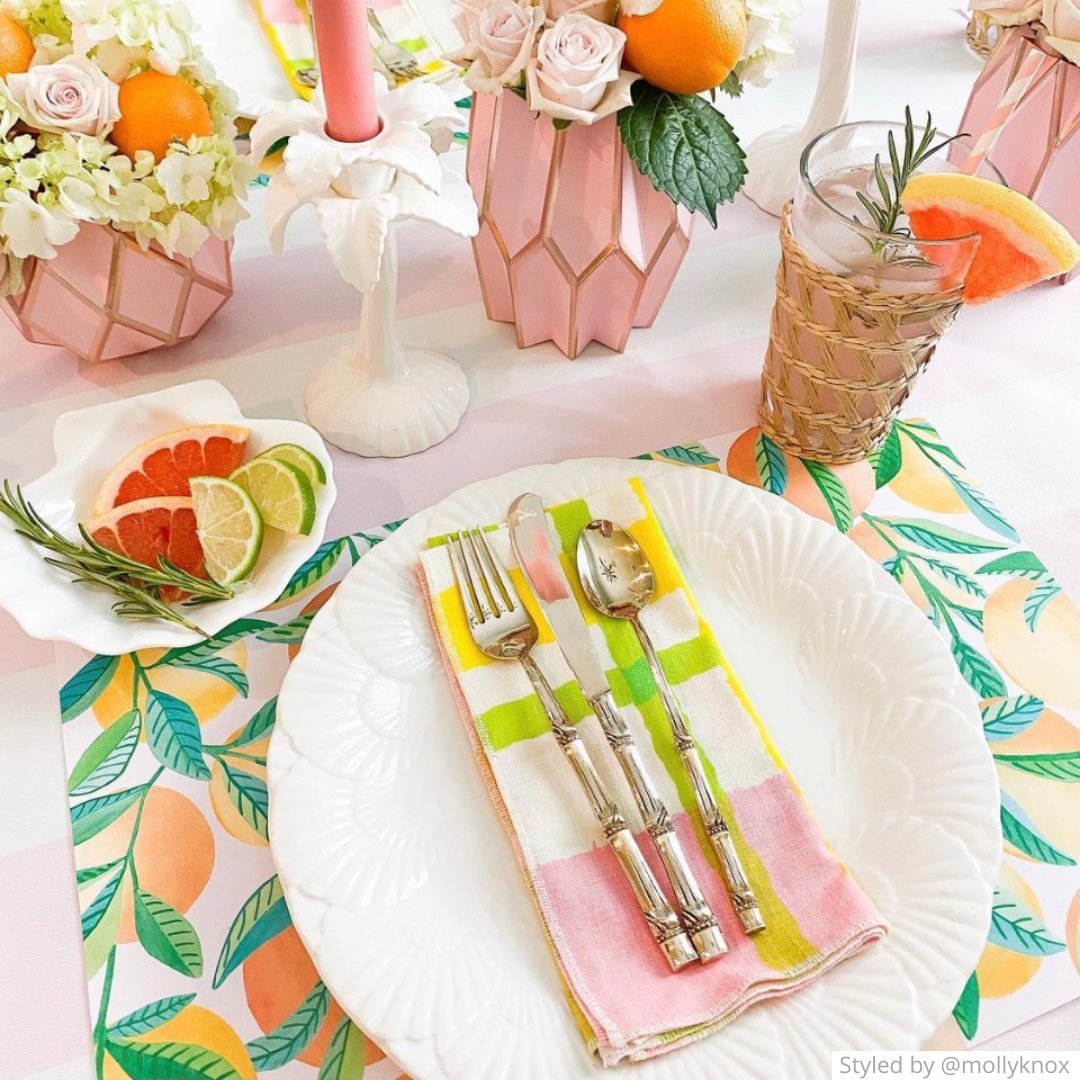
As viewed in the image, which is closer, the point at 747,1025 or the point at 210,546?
the point at 747,1025

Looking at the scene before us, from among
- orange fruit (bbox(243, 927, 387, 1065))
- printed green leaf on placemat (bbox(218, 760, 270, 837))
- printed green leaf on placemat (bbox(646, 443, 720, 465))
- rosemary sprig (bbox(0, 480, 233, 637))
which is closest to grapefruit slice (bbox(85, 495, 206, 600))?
rosemary sprig (bbox(0, 480, 233, 637))

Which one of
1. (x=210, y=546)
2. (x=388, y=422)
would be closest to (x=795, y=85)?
(x=388, y=422)

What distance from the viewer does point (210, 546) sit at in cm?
66

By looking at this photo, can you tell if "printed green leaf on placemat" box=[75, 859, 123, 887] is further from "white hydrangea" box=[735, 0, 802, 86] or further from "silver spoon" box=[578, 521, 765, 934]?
"white hydrangea" box=[735, 0, 802, 86]

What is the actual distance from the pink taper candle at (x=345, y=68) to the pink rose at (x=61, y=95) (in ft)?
0.61

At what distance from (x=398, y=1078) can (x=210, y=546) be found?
328 mm

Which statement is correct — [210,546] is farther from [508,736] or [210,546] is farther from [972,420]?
[972,420]

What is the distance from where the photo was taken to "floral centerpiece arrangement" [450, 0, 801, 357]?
2.18 feet

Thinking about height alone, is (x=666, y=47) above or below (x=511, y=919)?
above

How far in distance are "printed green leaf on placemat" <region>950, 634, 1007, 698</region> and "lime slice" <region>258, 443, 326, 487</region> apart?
423 millimetres

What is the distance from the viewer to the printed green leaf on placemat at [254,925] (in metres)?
0.56

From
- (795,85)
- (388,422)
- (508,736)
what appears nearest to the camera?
(508,736)

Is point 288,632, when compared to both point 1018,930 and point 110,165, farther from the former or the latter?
point 1018,930

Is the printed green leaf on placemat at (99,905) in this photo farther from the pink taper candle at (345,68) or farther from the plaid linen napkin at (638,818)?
the pink taper candle at (345,68)
